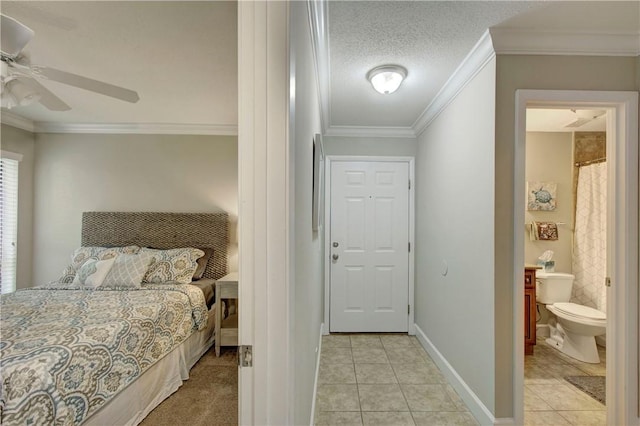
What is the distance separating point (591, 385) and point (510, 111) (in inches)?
88.9

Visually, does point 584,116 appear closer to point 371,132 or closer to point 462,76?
point 462,76

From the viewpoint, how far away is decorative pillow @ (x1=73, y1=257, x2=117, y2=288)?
2561 millimetres

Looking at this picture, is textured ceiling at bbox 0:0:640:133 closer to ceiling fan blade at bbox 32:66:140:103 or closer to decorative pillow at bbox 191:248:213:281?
ceiling fan blade at bbox 32:66:140:103

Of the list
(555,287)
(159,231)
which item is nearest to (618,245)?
(555,287)

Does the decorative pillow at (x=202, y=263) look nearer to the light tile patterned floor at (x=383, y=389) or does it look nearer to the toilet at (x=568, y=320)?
the light tile patterned floor at (x=383, y=389)

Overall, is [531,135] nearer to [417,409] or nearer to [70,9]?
[417,409]

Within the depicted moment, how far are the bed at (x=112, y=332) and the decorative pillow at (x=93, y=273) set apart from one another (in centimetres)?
1

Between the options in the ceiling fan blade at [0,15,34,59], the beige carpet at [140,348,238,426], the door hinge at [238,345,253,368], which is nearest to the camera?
the door hinge at [238,345,253,368]

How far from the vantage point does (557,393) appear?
6.97 feet

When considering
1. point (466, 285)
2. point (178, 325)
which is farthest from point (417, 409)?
point (178, 325)

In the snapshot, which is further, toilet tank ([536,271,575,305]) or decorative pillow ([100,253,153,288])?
toilet tank ([536,271,575,305])

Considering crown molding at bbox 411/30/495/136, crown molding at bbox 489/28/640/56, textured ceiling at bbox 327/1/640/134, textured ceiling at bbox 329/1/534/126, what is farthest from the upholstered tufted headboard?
crown molding at bbox 489/28/640/56

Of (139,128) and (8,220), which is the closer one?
(8,220)

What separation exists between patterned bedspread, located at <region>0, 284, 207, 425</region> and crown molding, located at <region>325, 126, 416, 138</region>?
2327mm
